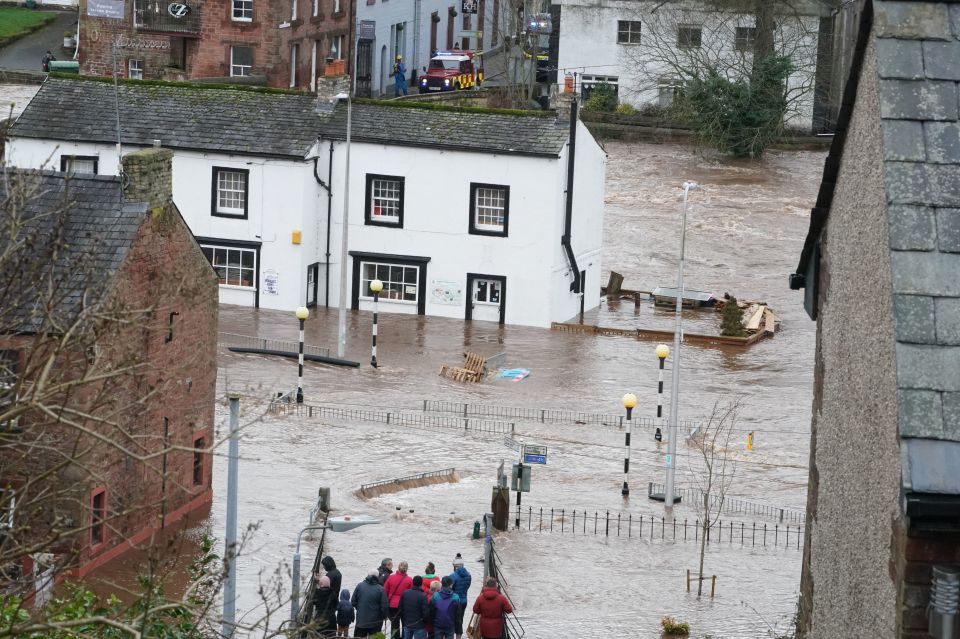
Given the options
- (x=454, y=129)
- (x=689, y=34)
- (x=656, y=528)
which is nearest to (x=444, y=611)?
(x=656, y=528)

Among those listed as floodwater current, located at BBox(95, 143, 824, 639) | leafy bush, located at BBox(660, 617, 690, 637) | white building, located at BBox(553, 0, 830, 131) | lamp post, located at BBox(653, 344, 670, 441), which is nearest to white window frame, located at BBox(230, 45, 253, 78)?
white building, located at BBox(553, 0, 830, 131)

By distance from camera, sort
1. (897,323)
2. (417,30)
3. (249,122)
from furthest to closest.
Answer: (417,30), (249,122), (897,323)

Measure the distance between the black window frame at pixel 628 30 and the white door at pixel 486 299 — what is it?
33.4 meters

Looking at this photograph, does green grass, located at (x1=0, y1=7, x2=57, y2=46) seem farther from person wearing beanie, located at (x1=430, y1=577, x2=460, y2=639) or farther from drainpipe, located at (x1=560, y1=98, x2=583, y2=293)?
person wearing beanie, located at (x1=430, y1=577, x2=460, y2=639)

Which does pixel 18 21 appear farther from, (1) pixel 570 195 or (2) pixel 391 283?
(1) pixel 570 195

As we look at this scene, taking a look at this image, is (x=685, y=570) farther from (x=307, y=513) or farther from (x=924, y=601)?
(x=924, y=601)

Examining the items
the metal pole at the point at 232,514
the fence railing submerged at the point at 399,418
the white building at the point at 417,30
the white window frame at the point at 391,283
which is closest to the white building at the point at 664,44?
the white building at the point at 417,30

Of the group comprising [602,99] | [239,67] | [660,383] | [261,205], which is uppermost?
[239,67]

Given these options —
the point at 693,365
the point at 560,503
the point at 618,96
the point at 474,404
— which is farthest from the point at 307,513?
the point at 618,96

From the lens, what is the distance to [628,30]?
8562cm

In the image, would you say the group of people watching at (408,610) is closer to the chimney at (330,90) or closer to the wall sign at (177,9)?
the chimney at (330,90)

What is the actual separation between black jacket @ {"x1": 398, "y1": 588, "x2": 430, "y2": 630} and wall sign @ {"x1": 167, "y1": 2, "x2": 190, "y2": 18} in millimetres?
57686

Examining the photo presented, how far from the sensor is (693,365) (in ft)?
166

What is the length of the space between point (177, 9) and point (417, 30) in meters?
19.8
